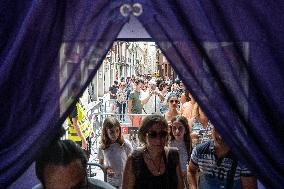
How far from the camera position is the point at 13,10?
2654mm

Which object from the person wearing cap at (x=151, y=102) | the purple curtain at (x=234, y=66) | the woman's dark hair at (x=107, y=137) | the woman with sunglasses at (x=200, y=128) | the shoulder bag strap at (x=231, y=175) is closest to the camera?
the purple curtain at (x=234, y=66)

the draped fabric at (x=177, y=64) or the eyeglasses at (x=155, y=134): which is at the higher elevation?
the draped fabric at (x=177, y=64)

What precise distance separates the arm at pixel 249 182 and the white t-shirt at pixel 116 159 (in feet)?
5.47

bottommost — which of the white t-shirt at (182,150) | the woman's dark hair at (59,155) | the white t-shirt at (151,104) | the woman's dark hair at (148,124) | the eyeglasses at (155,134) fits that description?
the white t-shirt at (182,150)

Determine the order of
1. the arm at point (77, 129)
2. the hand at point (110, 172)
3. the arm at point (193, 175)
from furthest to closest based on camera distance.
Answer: the arm at point (77, 129), the hand at point (110, 172), the arm at point (193, 175)

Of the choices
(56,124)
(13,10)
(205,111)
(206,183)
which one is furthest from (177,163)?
(13,10)

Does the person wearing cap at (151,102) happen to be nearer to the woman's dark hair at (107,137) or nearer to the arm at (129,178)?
the woman's dark hair at (107,137)

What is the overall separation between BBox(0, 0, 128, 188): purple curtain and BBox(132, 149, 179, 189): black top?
918 millimetres

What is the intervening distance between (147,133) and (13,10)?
1.51m

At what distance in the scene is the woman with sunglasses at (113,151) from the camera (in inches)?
172

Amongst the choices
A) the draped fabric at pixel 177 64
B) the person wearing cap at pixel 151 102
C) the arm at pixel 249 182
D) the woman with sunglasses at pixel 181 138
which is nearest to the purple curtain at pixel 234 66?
the draped fabric at pixel 177 64

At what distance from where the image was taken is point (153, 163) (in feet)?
10.6

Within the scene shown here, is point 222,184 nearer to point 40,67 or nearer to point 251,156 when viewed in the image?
point 251,156

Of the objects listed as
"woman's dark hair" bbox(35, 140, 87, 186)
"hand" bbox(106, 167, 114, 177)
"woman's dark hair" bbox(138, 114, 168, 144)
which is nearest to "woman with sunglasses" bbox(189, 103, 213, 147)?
"hand" bbox(106, 167, 114, 177)
